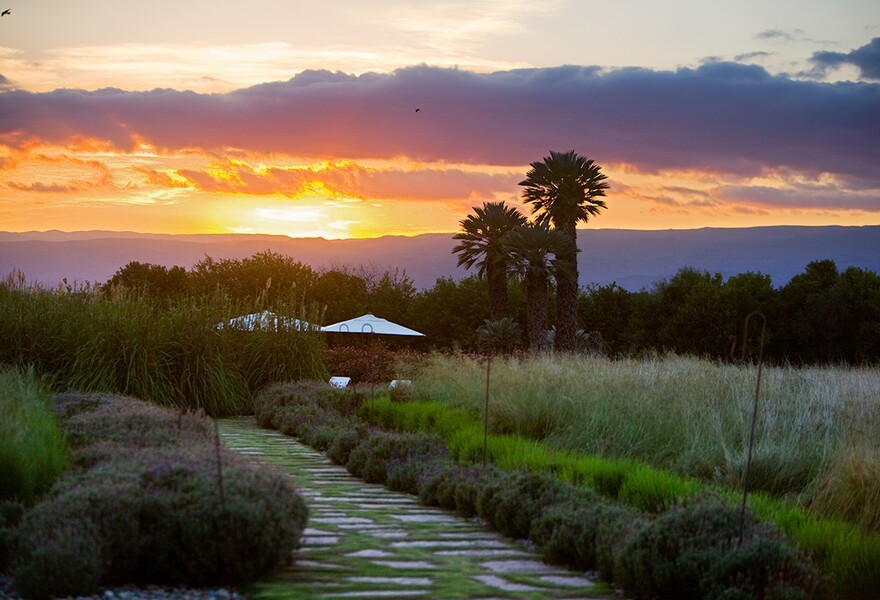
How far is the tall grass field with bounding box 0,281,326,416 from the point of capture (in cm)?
1305

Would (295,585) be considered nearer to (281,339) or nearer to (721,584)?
(721,584)

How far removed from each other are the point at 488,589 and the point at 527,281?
19.3 m

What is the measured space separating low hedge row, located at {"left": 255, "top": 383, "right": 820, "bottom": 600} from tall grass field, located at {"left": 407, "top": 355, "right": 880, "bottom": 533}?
1473mm

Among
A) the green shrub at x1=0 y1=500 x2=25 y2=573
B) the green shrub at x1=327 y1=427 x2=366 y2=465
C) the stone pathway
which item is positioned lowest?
the green shrub at x1=327 y1=427 x2=366 y2=465

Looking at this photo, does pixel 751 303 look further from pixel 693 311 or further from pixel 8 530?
pixel 8 530

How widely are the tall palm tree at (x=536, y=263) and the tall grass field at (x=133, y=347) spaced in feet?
30.9

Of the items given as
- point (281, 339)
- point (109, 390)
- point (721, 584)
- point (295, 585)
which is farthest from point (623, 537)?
point (281, 339)

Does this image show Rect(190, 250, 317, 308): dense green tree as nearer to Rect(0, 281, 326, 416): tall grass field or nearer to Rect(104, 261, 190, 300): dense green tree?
Rect(104, 261, 190, 300): dense green tree

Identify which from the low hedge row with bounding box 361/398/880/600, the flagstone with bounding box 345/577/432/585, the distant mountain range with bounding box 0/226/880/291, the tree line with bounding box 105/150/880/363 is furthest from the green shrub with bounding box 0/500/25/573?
the distant mountain range with bounding box 0/226/880/291

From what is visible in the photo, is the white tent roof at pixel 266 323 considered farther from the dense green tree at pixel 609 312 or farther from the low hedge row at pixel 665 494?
the dense green tree at pixel 609 312

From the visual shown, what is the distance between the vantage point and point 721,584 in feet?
14.0

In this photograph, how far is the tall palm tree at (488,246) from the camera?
24.9 meters

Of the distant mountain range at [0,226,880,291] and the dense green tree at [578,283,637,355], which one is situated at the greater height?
the distant mountain range at [0,226,880,291]

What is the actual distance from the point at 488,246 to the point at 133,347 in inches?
511
